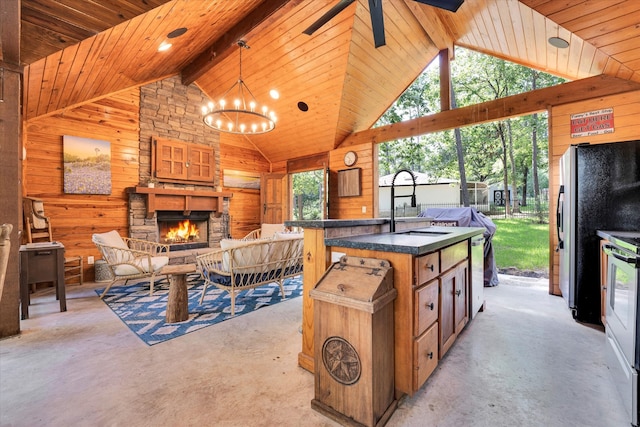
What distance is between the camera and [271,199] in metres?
7.55

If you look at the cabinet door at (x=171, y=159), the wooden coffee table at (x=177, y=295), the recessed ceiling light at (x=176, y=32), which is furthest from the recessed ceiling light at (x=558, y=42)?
the cabinet door at (x=171, y=159)

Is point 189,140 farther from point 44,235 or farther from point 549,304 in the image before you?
point 549,304

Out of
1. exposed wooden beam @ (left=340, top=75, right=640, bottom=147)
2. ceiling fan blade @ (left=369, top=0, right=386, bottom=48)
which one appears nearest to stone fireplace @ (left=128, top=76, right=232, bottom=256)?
exposed wooden beam @ (left=340, top=75, right=640, bottom=147)

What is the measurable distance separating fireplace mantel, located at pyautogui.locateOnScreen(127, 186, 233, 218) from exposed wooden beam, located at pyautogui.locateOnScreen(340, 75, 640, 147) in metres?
3.64

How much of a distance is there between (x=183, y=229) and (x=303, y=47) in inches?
183

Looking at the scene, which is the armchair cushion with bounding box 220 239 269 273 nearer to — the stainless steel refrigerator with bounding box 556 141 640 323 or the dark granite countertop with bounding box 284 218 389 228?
the dark granite countertop with bounding box 284 218 389 228

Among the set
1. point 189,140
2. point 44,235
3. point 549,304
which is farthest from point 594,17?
point 44,235

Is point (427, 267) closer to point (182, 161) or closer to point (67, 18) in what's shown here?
point (67, 18)

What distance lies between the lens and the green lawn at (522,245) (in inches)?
228

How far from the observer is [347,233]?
7.02 feet

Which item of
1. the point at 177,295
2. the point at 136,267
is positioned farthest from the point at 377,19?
the point at 136,267

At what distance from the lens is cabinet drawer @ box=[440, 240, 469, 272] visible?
199 cm

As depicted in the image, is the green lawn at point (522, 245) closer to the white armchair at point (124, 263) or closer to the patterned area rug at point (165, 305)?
the patterned area rug at point (165, 305)

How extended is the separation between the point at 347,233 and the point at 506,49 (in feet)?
13.9
